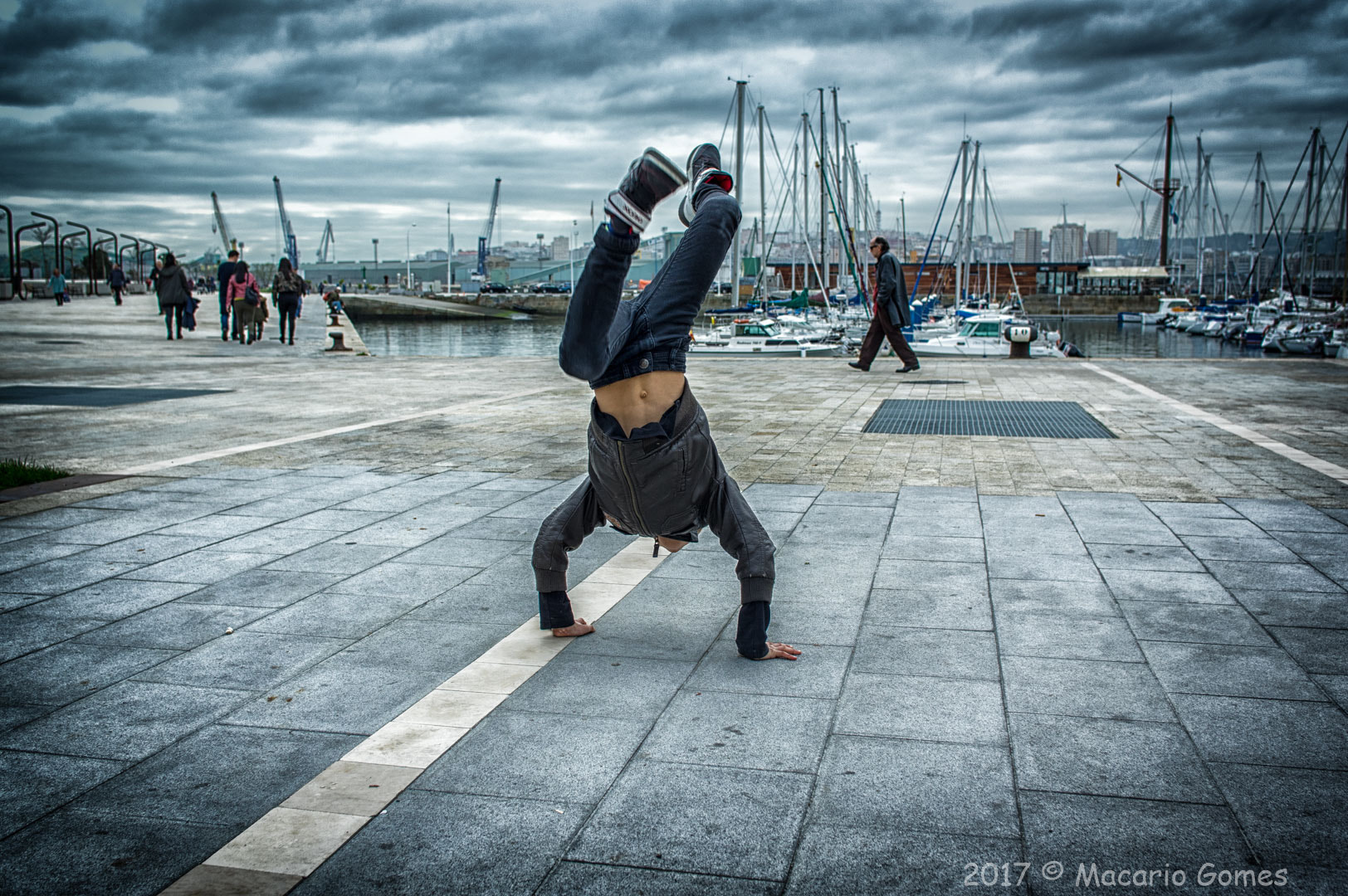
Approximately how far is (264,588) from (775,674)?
242cm

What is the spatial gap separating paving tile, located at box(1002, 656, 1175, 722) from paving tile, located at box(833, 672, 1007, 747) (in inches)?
4.3

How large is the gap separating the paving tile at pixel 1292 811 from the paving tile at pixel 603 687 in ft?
5.29

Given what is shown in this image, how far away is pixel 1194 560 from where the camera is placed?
473 cm

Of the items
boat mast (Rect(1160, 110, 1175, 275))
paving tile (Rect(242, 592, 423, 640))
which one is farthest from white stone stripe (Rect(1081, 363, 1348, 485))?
boat mast (Rect(1160, 110, 1175, 275))

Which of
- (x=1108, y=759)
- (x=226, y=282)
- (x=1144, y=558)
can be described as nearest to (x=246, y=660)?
(x=1108, y=759)

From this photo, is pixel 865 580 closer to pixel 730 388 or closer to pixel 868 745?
pixel 868 745

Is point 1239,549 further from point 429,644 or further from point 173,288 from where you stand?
point 173,288

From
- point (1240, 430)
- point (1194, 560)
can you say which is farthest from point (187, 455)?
point (1240, 430)

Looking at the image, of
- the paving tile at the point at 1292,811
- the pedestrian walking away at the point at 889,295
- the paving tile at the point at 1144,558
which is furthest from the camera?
the pedestrian walking away at the point at 889,295

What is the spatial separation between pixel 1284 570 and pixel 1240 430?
5.11 m

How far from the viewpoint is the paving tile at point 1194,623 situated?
3.67 meters

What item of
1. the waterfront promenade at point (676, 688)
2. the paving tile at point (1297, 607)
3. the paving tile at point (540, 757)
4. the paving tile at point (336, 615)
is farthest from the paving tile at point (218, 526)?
the paving tile at point (1297, 607)

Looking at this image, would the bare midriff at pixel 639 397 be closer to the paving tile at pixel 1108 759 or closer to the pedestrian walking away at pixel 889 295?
the paving tile at pixel 1108 759

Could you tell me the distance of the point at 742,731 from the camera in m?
2.95
